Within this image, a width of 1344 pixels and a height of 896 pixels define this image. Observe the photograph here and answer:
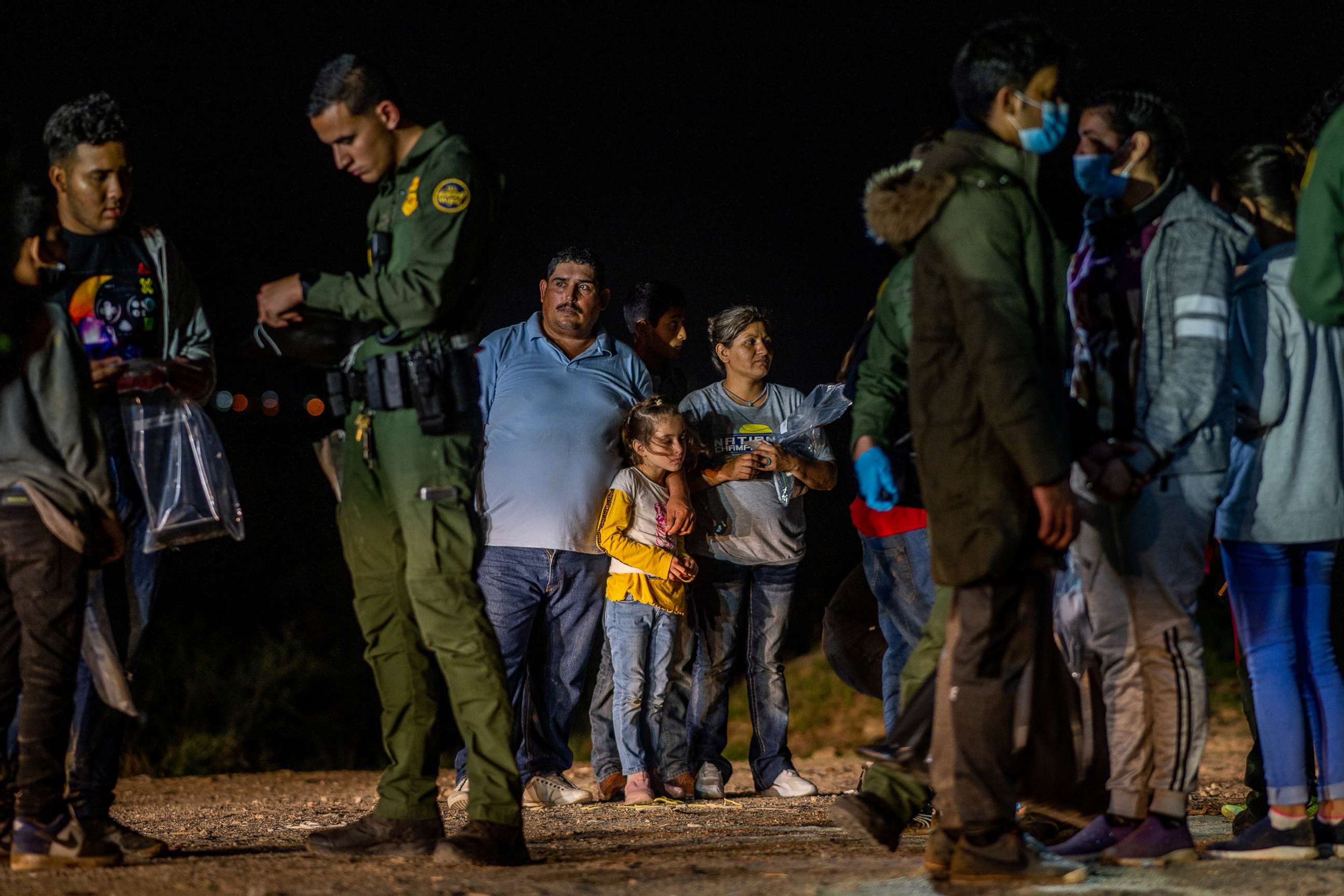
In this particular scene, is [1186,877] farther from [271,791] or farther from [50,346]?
[271,791]

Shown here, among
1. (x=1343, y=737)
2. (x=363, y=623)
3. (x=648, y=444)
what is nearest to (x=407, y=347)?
(x=363, y=623)

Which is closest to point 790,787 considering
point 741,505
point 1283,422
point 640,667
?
point 640,667

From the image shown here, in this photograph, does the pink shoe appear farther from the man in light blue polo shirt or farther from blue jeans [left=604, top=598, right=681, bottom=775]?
the man in light blue polo shirt

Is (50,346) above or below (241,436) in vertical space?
above

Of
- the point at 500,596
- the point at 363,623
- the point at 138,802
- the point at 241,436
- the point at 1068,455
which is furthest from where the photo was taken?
the point at 241,436

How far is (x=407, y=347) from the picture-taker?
156 inches

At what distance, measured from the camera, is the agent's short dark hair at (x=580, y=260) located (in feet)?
20.6

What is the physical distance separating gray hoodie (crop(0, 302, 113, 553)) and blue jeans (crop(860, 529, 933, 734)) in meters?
2.92

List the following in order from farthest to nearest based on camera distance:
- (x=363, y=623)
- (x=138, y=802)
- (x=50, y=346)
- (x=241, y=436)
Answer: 1. (x=241, y=436)
2. (x=138, y=802)
3. (x=363, y=623)
4. (x=50, y=346)

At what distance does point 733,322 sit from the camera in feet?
21.0

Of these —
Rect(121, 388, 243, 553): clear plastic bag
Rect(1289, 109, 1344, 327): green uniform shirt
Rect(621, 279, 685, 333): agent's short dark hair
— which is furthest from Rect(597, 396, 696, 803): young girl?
Rect(1289, 109, 1344, 327): green uniform shirt

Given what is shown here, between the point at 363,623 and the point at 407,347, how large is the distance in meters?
0.81

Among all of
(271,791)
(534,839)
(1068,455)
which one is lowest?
(271,791)

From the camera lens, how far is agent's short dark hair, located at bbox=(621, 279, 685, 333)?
22.2ft
